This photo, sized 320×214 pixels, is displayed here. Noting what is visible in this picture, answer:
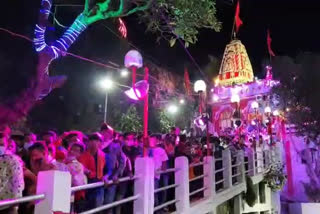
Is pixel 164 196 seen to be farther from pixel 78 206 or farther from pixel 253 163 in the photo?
pixel 253 163

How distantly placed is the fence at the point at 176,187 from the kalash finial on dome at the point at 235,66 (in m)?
15.3

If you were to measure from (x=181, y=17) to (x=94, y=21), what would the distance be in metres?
2.33

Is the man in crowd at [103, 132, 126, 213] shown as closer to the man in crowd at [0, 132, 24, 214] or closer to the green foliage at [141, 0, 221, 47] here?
the man in crowd at [0, 132, 24, 214]

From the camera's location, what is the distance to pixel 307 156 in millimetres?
24531

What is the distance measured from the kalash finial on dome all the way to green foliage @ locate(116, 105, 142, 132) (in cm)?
1385

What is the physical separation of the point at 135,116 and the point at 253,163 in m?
7.83

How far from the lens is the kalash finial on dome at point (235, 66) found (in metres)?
29.7

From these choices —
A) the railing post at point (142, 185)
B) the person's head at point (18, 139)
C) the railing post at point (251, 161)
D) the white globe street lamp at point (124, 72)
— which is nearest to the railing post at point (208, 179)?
the railing post at point (142, 185)

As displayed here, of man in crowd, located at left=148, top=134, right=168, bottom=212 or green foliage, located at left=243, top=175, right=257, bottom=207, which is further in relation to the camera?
green foliage, located at left=243, top=175, right=257, bottom=207

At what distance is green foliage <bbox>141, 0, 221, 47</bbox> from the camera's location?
859cm

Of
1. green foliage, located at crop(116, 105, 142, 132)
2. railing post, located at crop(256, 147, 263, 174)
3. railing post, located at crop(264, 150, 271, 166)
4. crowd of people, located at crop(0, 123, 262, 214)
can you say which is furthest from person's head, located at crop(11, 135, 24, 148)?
railing post, located at crop(264, 150, 271, 166)

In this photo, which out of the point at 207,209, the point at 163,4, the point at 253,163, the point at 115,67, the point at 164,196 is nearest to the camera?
the point at 164,196

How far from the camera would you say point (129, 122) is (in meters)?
18.4

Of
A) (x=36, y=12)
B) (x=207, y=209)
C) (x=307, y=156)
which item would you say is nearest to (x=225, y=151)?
(x=207, y=209)
